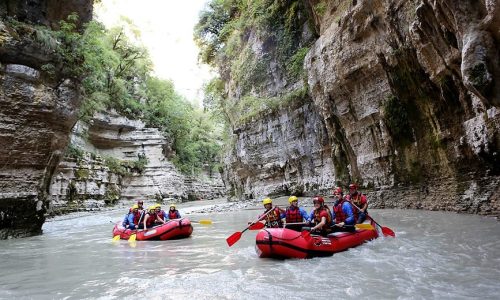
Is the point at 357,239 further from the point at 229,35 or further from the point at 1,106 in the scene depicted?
the point at 229,35

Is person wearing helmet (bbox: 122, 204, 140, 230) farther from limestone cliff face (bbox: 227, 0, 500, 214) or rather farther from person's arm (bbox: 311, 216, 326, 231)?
Answer: limestone cliff face (bbox: 227, 0, 500, 214)

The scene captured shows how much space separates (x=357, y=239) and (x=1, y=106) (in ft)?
34.0

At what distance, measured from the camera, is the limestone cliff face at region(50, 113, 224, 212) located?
24953mm

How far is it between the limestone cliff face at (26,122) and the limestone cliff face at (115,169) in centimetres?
1148

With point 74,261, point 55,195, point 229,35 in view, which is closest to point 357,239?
point 74,261

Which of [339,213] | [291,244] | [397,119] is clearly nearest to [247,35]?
[397,119]

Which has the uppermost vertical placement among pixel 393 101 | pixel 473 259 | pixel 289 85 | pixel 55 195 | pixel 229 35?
pixel 229 35

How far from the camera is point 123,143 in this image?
3281 centimetres

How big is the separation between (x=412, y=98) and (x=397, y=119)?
1204mm

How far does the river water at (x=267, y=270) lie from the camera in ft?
16.8

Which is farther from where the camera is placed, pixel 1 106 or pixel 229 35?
pixel 229 35

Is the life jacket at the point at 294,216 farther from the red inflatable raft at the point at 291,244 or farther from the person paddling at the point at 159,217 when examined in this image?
the person paddling at the point at 159,217

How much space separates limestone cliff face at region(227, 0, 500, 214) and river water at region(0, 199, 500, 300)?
2.08 metres

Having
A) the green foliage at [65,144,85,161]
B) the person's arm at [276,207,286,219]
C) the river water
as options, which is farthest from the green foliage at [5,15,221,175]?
the person's arm at [276,207,286,219]
